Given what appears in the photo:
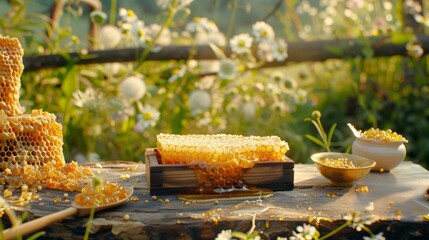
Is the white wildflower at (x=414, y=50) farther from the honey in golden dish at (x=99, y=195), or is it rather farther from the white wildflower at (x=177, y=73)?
the honey in golden dish at (x=99, y=195)

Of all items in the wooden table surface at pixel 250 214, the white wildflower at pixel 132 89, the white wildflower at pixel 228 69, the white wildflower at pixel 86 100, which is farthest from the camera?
the white wildflower at pixel 228 69

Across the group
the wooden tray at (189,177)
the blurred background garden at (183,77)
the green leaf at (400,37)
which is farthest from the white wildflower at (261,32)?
the wooden tray at (189,177)

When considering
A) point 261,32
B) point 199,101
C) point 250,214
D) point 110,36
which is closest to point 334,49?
point 261,32

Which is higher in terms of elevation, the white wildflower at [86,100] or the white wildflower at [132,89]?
the white wildflower at [132,89]

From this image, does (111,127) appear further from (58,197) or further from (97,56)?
(58,197)

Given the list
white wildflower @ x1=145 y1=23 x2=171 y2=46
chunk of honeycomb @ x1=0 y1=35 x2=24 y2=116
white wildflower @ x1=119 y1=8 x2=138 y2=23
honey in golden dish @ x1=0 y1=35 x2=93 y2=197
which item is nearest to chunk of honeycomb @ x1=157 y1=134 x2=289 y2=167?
honey in golden dish @ x1=0 y1=35 x2=93 y2=197

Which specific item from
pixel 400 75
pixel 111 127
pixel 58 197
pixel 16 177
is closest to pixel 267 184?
pixel 58 197
